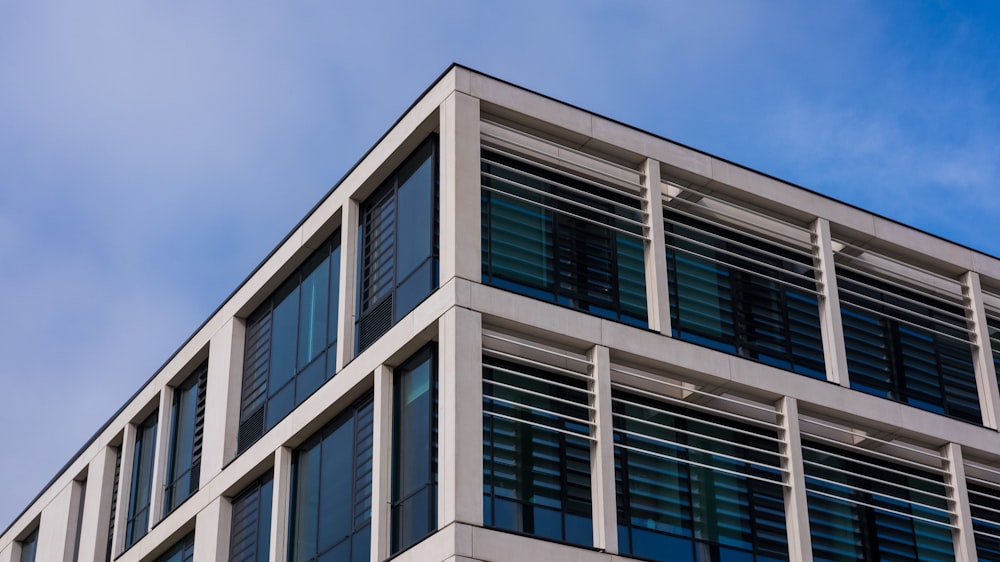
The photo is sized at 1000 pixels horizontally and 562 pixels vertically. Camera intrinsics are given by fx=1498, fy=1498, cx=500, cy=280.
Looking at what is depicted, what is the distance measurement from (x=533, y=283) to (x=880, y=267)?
8.39m

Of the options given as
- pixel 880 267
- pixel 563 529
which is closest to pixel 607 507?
pixel 563 529

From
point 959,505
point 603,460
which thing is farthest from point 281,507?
point 959,505

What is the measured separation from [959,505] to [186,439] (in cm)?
1659

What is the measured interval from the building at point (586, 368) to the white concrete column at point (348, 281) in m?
0.05

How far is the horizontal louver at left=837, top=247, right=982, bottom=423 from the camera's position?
2889cm

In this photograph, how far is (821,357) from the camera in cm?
2819

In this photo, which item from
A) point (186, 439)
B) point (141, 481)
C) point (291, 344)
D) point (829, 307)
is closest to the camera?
point (829, 307)

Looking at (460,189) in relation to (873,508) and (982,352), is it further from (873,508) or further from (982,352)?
(982,352)

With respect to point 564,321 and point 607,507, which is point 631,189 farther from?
point 607,507

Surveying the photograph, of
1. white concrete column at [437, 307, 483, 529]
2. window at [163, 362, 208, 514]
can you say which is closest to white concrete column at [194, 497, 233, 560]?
window at [163, 362, 208, 514]

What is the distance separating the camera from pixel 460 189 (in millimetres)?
24672

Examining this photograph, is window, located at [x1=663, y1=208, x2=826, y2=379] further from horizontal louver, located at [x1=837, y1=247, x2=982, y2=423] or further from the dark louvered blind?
the dark louvered blind

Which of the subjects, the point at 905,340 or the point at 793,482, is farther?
the point at 905,340

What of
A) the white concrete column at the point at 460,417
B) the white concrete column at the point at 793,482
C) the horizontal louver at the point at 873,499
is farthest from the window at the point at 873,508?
the white concrete column at the point at 460,417
